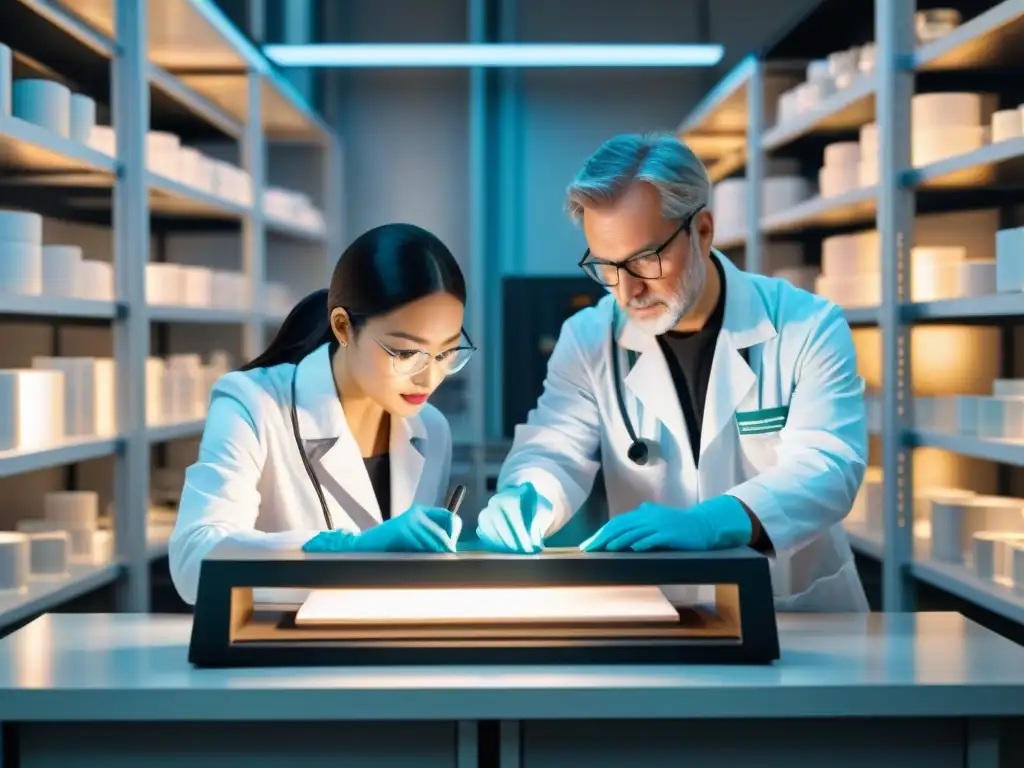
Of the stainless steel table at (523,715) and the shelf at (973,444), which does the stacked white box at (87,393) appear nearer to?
the stainless steel table at (523,715)

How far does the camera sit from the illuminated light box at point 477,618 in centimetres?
144

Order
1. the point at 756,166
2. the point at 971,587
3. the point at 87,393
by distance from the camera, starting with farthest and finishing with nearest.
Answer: the point at 756,166 → the point at 87,393 → the point at 971,587

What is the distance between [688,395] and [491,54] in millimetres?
3447

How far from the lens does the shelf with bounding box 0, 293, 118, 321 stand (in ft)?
9.34

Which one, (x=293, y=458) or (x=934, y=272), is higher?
(x=934, y=272)

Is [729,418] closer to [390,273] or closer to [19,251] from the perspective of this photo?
[390,273]

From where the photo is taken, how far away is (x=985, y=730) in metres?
1.41

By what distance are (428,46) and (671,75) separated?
161 cm

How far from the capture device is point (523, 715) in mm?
1356

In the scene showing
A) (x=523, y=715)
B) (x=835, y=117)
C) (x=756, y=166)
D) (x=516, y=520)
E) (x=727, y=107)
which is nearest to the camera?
(x=523, y=715)

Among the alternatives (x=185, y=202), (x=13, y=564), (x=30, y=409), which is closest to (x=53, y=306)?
(x=30, y=409)

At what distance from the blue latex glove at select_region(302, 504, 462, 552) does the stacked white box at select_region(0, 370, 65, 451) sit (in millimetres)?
1588

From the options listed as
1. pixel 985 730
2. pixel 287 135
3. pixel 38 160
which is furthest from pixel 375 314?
pixel 287 135

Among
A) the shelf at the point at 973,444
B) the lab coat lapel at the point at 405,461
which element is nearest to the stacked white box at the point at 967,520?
the shelf at the point at 973,444
